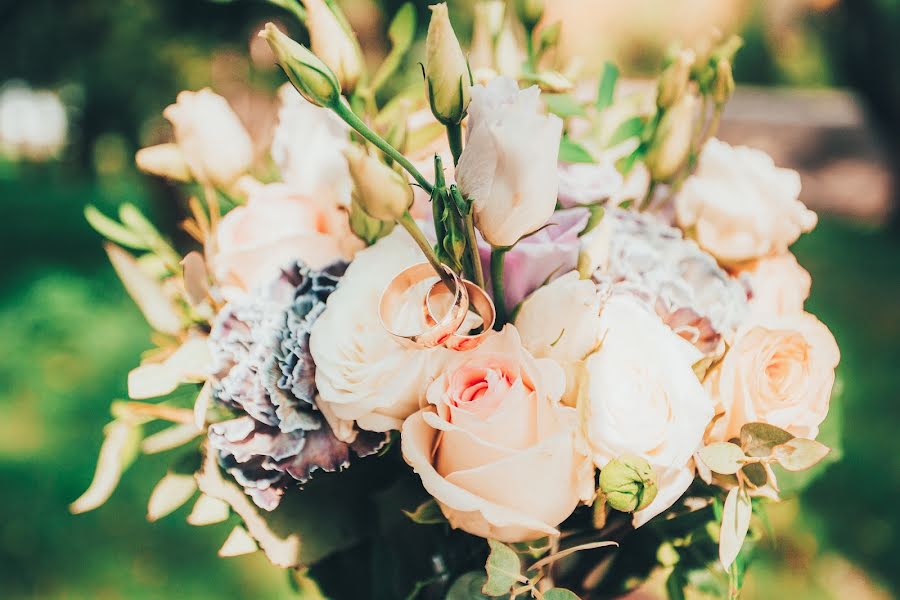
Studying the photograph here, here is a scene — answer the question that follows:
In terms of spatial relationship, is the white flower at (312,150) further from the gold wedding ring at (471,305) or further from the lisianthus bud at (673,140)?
the lisianthus bud at (673,140)

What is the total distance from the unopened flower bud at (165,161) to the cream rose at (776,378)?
426mm

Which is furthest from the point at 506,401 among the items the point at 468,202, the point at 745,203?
the point at 745,203

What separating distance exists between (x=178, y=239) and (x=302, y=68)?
3101 mm

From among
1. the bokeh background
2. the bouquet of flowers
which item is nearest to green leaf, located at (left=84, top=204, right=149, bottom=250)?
the bouquet of flowers

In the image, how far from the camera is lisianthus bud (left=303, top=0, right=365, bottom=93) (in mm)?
495

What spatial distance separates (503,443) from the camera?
455mm

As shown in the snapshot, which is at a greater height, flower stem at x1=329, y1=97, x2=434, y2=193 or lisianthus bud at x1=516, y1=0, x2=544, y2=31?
lisianthus bud at x1=516, y1=0, x2=544, y2=31

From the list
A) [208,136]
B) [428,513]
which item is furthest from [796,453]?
[208,136]

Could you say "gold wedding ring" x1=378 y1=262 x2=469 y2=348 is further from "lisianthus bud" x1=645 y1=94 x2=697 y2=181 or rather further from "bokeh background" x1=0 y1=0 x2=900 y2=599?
"bokeh background" x1=0 y1=0 x2=900 y2=599

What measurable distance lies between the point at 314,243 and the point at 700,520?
0.34 m

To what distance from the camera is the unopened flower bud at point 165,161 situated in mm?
605

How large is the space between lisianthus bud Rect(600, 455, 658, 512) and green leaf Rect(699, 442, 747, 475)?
54 millimetres

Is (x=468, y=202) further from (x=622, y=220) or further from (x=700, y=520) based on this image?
(x=700, y=520)

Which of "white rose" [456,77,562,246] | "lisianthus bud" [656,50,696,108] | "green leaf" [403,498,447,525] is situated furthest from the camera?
"lisianthus bud" [656,50,696,108]
